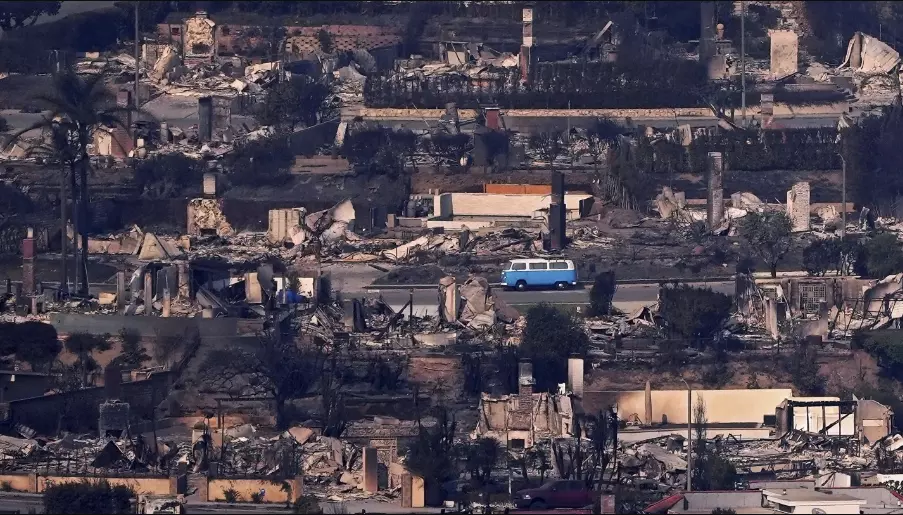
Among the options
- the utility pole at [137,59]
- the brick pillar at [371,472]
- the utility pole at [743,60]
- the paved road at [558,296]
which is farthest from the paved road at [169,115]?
the brick pillar at [371,472]

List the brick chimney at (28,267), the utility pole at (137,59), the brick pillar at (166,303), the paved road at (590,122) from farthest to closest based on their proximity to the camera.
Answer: the utility pole at (137,59) < the paved road at (590,122) < the brick chimney at (28,267) < the brick pillar at (166,303)

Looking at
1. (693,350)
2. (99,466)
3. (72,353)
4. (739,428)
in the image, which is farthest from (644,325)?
(99,466)

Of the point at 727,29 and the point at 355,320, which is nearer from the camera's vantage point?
the point at 355,320

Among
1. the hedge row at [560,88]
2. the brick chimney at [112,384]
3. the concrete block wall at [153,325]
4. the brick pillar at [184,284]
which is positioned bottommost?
→ the brick chimney at [112,384]

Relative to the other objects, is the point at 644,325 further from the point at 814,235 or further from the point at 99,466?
the point at 99,466

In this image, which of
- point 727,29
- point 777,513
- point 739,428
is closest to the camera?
point 777,513

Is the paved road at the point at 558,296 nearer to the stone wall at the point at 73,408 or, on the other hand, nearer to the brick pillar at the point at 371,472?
the stone wall at the point at 73,408

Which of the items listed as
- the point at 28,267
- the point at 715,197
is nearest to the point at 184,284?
the point at 28,267
